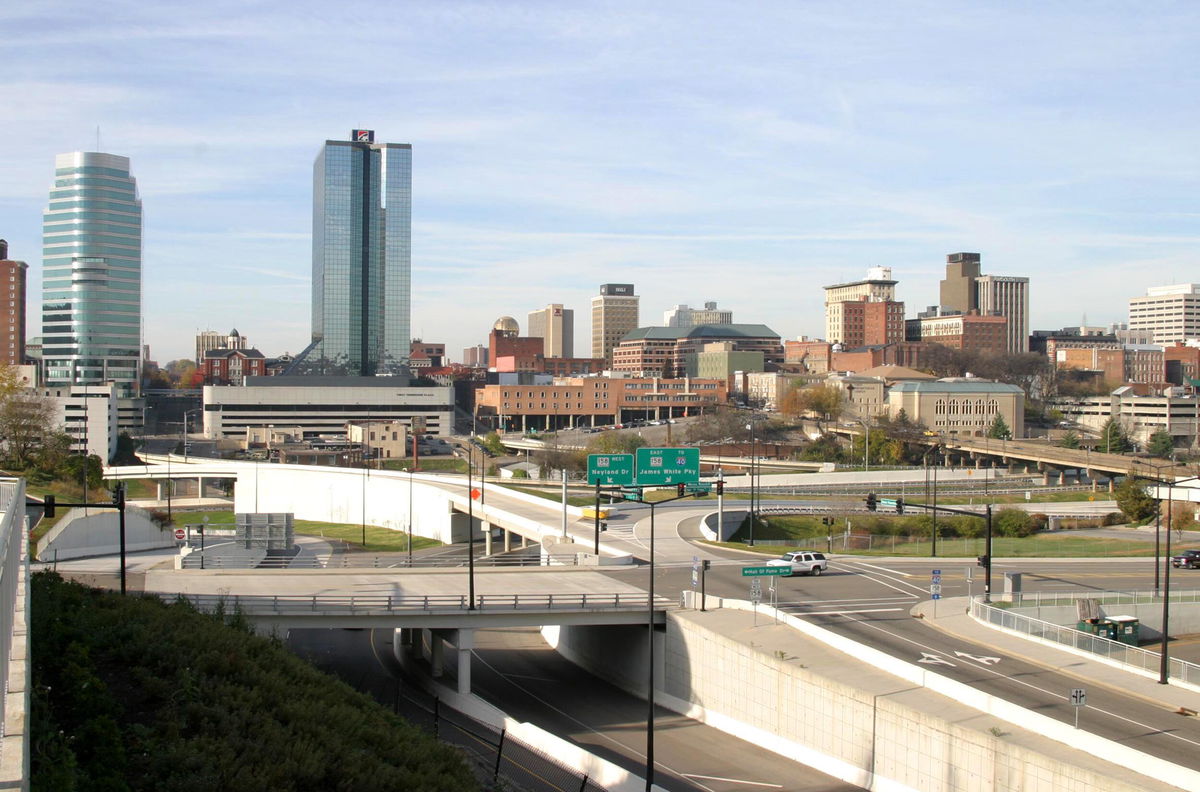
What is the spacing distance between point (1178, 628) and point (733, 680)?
18660 mm

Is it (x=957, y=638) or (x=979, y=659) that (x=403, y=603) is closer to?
(x=957, y=638)

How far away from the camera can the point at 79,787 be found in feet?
49.6

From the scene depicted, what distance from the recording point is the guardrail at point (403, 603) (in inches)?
1374

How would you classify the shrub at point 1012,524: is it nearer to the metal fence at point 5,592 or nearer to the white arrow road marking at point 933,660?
the white arrow road marking at point 933,660

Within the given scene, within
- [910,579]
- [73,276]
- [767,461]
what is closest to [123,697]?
[910,579]

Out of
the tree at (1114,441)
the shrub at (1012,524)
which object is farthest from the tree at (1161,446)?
the shrub at (1012,524)

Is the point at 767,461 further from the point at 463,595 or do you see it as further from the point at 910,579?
the point at 463,595

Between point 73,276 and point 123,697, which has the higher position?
point 73,276

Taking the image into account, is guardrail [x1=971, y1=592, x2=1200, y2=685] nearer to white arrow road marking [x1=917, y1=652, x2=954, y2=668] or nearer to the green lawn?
white arrow road marking [x1=917, y1=652, x2=954, y2=668]

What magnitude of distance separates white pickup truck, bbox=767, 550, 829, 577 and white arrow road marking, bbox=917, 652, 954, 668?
1336cm

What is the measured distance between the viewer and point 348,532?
84812 millimetres

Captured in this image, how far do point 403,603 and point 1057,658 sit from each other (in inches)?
773

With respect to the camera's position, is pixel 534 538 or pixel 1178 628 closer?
pixel 1178 628

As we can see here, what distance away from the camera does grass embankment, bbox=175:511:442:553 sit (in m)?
75.2
